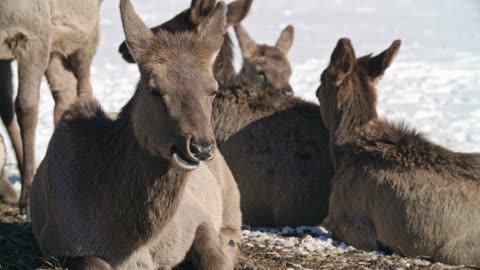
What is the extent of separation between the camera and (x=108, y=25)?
85.8 feet

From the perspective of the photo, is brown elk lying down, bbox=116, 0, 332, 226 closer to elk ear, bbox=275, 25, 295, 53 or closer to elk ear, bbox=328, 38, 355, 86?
elk ear, bbox=328, 38, 355, 86

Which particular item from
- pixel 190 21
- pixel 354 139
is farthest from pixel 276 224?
pixel 190 21

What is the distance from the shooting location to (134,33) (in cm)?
498

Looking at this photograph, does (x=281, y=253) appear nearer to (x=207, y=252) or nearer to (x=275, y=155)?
(x=207, y=252)

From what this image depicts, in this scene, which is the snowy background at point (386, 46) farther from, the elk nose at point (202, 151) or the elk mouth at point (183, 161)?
the elk nose at point (202, 151)

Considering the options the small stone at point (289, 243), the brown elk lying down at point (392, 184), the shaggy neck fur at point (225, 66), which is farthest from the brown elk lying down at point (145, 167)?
the shaggy neck fur at point (225, 66)

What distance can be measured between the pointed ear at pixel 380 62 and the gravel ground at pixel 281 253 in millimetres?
1819

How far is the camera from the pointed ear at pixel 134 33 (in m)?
4.96

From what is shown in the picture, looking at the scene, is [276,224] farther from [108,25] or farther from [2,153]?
[108,25]

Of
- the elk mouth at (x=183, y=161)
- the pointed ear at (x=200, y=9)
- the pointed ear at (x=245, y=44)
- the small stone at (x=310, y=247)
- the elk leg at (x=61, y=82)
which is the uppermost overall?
the pointed ear at (x=200, y=9)

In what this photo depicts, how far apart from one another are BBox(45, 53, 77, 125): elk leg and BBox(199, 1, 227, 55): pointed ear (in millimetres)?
4378

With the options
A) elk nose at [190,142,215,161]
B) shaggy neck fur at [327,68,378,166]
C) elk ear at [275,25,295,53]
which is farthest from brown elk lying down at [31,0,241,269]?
elk ear at [275,25,295,53]

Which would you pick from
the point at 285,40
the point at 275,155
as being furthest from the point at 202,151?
the point at 285,40

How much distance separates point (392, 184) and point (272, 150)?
5.44ft
